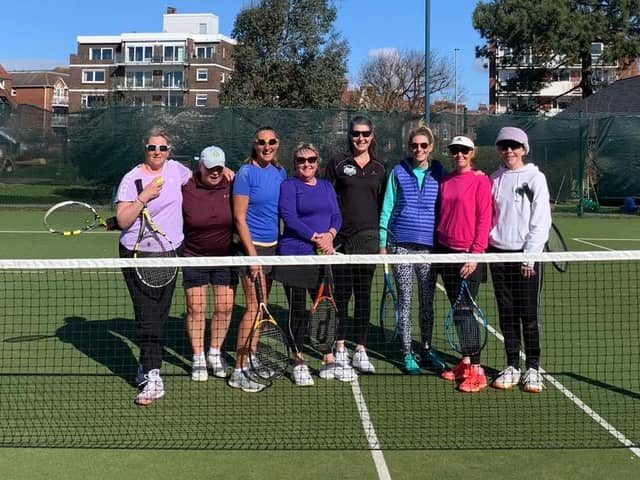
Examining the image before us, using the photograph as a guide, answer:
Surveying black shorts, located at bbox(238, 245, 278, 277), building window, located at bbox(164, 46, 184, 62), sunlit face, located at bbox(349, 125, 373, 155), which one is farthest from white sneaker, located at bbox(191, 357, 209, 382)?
building window, located at bbox(164, 46, 184, 62)

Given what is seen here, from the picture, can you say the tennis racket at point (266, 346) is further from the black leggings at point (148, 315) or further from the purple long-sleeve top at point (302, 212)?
the black leggings at point (148, 315)

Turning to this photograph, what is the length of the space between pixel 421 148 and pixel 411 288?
3.61 feet

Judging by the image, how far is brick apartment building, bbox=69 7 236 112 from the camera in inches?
3484

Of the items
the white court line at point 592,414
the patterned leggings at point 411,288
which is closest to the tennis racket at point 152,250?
the patterned leggings at point 411,288

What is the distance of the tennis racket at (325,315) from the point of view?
5.77 meters

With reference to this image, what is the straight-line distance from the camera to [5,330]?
7488 mm

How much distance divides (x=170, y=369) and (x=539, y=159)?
15.9 metres

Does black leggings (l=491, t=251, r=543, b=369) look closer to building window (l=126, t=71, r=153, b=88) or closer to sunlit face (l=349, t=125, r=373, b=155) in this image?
sunlit face (l=349, t=125, r=373, b=155)

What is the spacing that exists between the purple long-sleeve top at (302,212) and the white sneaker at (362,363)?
1.04 meters

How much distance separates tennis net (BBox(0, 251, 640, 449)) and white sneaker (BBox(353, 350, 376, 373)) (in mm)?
84

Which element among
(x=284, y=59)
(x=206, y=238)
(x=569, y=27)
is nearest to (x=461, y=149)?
(x=206, y=238)

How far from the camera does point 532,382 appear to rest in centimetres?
577

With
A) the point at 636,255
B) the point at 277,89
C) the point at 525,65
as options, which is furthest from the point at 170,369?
the point at 525,65

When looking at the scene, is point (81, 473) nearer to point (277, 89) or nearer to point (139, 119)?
point (139, 119)
